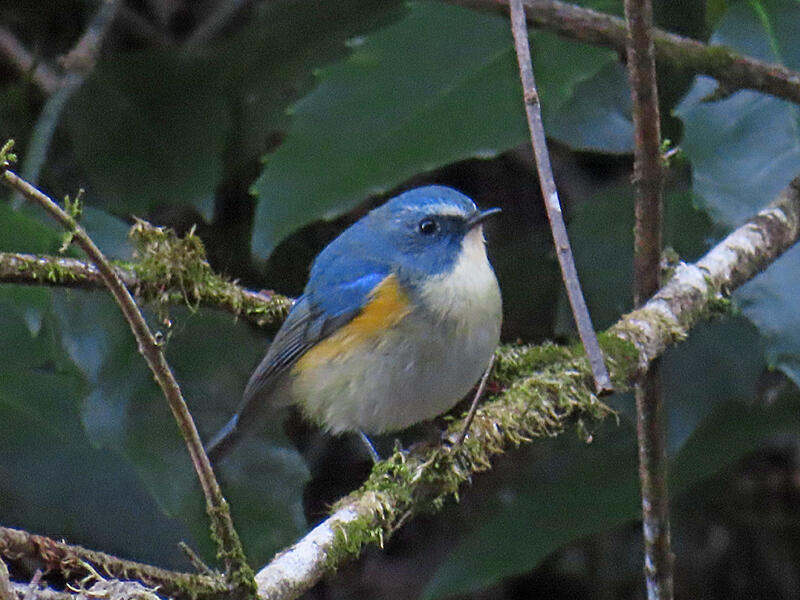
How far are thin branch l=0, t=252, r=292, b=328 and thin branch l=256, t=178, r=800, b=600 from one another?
29.1 inches

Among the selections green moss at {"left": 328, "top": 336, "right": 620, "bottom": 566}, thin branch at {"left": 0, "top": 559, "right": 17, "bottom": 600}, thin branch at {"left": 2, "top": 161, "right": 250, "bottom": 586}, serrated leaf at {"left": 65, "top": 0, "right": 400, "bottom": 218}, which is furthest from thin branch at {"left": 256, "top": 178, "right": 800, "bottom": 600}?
serrated leaf at {"left": 65, "top": 0, "right": 400, "bottom": 218}

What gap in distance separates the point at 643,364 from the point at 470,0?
134 centimetres

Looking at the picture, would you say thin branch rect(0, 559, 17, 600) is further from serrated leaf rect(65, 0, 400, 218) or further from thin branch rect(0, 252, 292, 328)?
serrated leaf rect(65, 0, 400, 218)

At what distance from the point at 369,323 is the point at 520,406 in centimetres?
68

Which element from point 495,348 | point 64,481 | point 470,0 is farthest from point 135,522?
point 470,0

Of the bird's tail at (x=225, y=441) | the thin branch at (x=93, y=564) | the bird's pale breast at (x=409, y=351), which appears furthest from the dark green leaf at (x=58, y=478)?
the thin branch at (x=93, y=564)

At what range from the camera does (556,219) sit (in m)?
2.33

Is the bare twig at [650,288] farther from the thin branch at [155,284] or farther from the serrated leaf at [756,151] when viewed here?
the thin branch at [155,284]

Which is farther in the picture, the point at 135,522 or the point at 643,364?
the point at 135,522

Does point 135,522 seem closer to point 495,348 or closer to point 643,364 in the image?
point 495,348

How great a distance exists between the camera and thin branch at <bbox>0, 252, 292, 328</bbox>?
307 centimetres

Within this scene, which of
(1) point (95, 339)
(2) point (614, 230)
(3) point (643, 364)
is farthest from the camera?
(2) point (614, 230)

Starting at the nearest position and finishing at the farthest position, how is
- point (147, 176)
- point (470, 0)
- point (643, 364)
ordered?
point (643, 364), point (470, 0), point (147, 176)

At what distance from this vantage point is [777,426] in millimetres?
4074
